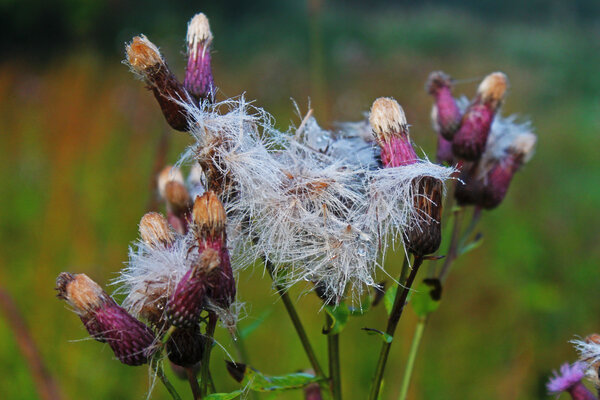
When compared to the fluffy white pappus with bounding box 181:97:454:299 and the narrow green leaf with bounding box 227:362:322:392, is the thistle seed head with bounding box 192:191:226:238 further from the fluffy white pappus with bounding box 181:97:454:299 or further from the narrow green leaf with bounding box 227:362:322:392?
the narrow green leaf with bounding box 227:362:322:392

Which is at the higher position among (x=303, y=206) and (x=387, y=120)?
(x=387, y=120)

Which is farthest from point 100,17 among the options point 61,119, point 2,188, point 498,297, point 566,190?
point 498,297

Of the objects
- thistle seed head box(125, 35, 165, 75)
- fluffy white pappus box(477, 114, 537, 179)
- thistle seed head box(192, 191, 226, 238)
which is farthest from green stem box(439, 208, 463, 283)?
thistle seed head box(125, 35, 165, 75)

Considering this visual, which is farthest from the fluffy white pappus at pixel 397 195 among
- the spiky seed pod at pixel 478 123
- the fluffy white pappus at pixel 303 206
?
the spiky seed pod at pixel 478 123

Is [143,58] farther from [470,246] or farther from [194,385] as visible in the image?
[470,246]

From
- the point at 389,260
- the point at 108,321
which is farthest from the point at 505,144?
the point at 389,260

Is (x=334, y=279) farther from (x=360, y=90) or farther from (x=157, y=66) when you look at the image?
(x=360, y=90)
